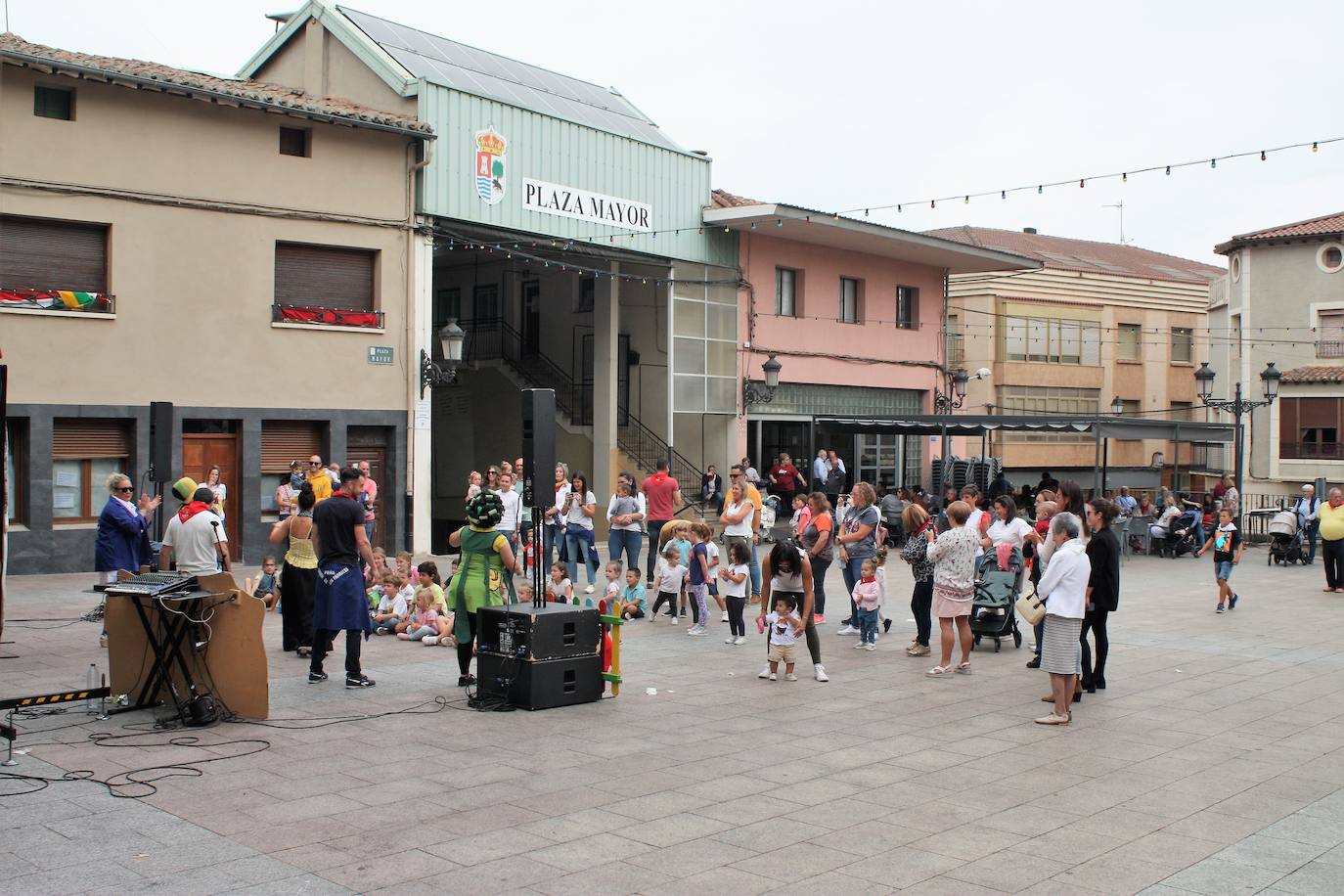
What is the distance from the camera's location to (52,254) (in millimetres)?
18125

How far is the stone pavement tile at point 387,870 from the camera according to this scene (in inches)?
222

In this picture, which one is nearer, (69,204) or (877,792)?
(877,792)

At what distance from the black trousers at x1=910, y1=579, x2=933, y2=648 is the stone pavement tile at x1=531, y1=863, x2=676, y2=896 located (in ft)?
23.5

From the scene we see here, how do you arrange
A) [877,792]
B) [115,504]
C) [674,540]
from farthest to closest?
[674,540], [115,504], [877,792]

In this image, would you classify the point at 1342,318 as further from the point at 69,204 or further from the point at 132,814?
the point at 132,814

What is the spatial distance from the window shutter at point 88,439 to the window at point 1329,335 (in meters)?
40.1

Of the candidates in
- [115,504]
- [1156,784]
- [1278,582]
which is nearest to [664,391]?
[1278,582]

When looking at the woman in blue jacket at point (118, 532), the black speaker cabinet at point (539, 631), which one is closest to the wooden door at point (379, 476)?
the woman in blue jacket at point (118, 532)

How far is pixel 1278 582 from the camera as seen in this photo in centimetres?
2017

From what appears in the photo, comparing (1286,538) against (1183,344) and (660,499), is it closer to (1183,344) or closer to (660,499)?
(660,499)

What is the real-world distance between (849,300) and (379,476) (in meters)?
14.1

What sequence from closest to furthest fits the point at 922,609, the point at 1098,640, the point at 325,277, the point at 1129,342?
1. the point at 1098,640
2. the point at 922,609
3. the point at 325,277
4. the point at 1129,342

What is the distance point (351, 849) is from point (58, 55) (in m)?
15.7

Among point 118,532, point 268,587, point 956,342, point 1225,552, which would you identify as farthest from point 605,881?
point 956,342
